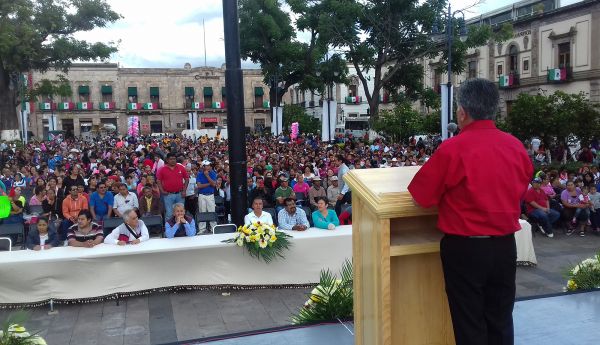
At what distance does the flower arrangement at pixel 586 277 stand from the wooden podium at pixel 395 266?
7.43 feet

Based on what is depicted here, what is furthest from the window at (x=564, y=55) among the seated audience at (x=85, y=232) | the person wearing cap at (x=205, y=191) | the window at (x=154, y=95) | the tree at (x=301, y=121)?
the window at (x=154, y=95)

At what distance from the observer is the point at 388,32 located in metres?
32.1

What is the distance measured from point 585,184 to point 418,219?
11.8 meters

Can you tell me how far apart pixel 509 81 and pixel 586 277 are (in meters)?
37.7

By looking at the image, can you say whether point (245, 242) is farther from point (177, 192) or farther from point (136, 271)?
point (177, 192)

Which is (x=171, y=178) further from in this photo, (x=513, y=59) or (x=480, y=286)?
(x=513, y=59)

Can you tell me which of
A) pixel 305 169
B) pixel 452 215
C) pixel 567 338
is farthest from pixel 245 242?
pixel 305 169

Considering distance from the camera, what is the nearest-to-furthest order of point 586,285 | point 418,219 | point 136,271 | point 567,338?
1. point 418,219
2. point 567,338
3. point 586,285
4. point 136,271

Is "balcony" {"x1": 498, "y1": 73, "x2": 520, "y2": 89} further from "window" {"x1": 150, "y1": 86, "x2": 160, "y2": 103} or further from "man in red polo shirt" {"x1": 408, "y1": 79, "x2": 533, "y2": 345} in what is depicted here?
"window" {"x1": 150, "y1": 86, "x2": 160, "y2": 103}

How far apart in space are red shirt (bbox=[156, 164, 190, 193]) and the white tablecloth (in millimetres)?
3299

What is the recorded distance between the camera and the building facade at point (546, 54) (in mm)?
32656

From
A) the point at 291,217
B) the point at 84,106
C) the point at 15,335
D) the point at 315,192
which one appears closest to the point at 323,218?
the point at 291,217

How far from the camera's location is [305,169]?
47.9 ft

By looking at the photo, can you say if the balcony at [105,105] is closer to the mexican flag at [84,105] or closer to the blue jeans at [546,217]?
the mexican flag at [84,105]
